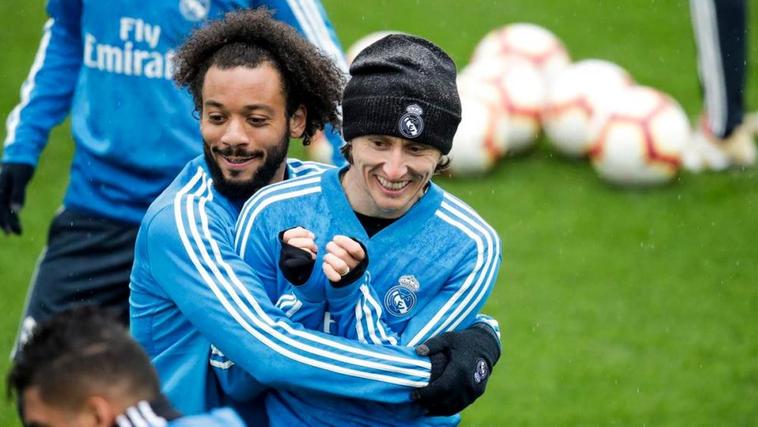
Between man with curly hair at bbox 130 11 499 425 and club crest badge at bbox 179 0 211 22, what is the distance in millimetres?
1035

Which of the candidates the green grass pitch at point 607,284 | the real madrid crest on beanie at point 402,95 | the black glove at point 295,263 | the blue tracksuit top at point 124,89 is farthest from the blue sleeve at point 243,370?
the green grass pitch at point 607,284

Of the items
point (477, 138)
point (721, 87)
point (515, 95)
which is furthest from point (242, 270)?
point (721, 87)

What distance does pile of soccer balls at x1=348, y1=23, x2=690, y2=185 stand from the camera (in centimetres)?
898

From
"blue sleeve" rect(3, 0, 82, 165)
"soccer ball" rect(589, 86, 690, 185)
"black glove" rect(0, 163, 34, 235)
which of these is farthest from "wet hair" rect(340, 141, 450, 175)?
"soccer ball" rect(589, 86, 690, 185)

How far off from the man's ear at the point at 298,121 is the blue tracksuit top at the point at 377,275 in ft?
1.24

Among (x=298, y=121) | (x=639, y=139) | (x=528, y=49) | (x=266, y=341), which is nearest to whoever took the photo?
(x=266, y=341)

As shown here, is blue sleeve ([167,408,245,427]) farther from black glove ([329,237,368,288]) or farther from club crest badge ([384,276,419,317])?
club crest badge ([384,276,419,317])

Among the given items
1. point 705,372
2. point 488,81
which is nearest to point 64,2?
point 705,372

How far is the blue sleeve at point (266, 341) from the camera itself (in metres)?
3.50

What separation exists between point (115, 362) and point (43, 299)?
109 inches

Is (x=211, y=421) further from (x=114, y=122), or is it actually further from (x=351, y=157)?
(x=114, y=122)

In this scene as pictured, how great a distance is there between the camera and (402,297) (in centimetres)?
366

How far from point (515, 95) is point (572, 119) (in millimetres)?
455

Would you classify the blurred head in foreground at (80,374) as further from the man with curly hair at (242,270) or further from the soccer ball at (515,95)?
the soccer ball at (515,95)
